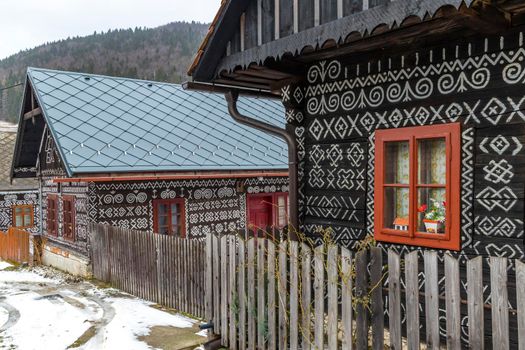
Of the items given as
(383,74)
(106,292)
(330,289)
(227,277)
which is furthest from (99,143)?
(330,289)

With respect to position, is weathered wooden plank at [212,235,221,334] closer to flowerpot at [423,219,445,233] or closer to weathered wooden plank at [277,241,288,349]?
weathered wooden plank at [277,241,288,349]

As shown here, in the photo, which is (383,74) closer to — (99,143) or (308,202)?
(308,202)

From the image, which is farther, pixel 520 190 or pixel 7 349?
pixel 7 349

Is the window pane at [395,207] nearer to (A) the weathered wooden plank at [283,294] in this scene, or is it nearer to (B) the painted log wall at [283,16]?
(A) the weathered wooden plank at [283,294]

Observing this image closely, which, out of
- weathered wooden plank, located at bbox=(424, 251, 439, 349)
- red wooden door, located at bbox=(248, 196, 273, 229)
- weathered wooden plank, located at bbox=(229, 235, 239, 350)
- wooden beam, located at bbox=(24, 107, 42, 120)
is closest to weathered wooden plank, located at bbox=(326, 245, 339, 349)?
weathered wooden plank, located at bbox=(424, 251, 439, 349)

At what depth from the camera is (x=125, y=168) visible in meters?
12.1

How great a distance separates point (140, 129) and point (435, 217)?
34.8 ft

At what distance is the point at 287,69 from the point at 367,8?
2.14 meters

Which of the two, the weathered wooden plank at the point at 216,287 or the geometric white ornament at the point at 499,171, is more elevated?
the geometric white ornament at the point at 499,171

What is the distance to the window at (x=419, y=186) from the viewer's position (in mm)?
5184

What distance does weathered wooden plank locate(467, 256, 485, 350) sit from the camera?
3469 millimetres

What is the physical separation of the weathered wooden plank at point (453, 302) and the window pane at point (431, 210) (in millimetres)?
1827

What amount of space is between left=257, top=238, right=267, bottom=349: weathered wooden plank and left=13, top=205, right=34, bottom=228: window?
65.9 ft

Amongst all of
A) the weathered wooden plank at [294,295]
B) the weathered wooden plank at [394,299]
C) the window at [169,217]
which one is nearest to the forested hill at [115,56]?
the window at [169,217]
